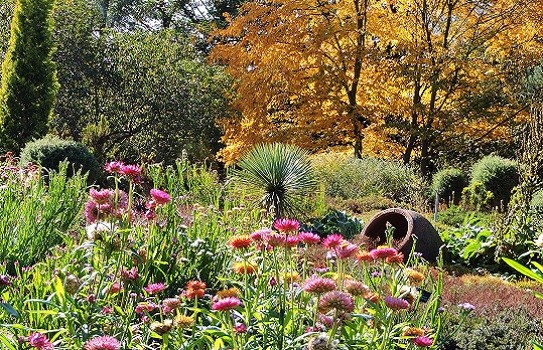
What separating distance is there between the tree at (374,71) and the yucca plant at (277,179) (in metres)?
5.73

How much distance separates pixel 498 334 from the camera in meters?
4.11

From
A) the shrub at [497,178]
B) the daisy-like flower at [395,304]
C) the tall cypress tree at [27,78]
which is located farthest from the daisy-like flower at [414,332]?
the shrub at [497,178]

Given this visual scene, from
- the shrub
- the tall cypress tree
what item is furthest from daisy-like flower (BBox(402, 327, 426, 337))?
the shrub

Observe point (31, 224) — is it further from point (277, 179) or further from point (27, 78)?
point (27, 78)

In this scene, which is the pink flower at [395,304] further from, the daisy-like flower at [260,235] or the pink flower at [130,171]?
the pink flower at [130,171]

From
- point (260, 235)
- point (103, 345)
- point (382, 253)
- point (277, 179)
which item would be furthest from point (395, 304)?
point (277, 179)

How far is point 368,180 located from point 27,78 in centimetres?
638

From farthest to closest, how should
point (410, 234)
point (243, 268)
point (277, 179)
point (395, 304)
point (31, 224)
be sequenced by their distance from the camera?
point (277, 179) → point (410, 234) → point (31, 224) → point (243, 268) → point (395, 304)

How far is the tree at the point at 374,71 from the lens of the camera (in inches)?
589

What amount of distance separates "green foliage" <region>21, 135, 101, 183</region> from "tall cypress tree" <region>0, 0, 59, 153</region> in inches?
71.5

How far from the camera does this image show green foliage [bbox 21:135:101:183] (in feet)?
33.2

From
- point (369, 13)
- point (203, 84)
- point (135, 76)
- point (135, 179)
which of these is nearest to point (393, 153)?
point (369, 13)

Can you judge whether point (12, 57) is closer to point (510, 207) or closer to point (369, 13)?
point (369, 13)

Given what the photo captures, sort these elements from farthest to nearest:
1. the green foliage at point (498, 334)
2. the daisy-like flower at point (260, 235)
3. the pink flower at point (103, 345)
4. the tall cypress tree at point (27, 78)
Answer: the tall cypress tree at point (27, 78) → the green foliage at point (498, 334) → the daisy-like flower at point (260, 235) → the pink flower at point (103, 345)
